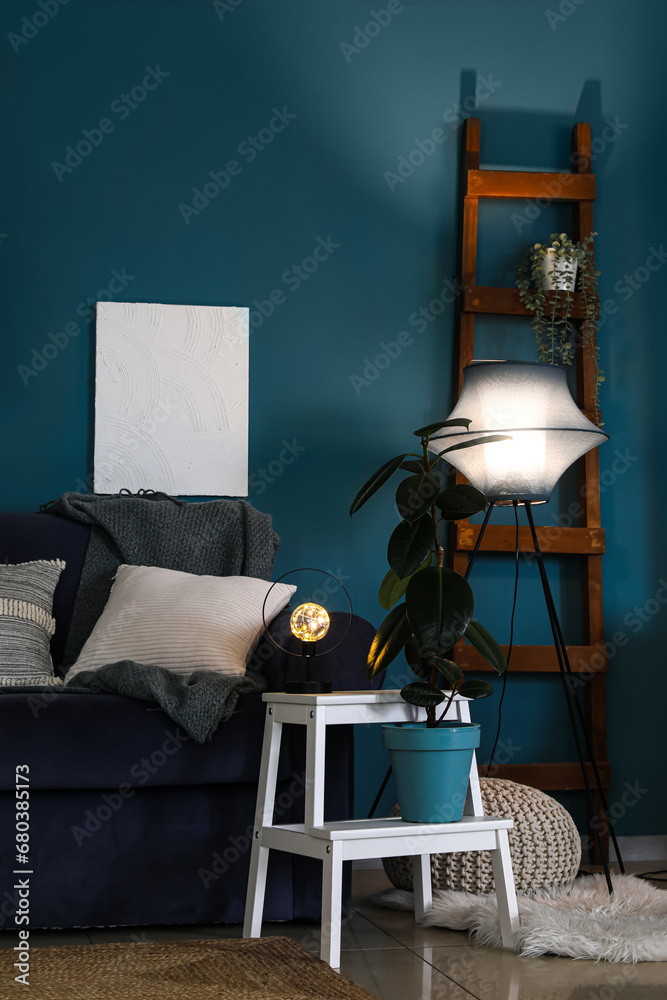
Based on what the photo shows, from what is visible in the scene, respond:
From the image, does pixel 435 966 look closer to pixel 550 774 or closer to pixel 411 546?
pixel 411 546

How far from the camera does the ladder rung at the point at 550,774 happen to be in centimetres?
310

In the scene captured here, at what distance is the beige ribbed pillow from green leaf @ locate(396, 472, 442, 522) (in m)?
0.47

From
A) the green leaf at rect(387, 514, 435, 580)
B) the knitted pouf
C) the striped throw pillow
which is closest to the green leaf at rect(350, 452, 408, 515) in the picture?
the green leaf at rect(387, 514, 435, 580)

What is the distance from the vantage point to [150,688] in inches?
83.7

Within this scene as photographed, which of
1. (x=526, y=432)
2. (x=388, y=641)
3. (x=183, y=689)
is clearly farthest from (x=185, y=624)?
(x=526, y=432)

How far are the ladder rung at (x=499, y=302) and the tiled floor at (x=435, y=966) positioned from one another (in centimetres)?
189

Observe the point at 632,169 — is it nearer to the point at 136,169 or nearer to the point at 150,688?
the point at 136,169

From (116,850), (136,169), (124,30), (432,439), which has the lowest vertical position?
(116,850)

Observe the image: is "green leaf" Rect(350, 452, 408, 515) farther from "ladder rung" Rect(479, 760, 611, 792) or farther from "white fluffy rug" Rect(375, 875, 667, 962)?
"ladder rung" Rect(479, 760, 611, 792)

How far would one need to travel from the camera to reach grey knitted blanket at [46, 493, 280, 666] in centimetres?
278

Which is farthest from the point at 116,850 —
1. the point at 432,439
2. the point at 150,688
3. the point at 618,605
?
the point at 618,605

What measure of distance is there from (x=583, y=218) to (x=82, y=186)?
65.0 inches

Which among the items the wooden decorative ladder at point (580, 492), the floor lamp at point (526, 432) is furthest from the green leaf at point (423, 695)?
the wooden decorative ladder at point (580, 492)

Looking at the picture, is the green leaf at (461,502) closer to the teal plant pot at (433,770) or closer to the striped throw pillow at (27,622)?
the teal plant pot at (433,770)
